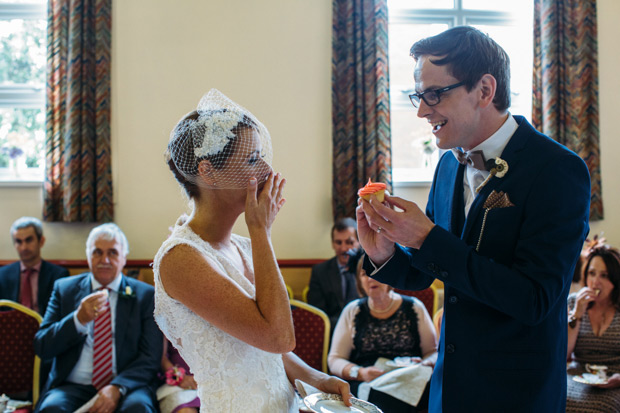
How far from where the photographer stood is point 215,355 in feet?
5.31

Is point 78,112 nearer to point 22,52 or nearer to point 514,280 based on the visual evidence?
point 22,52

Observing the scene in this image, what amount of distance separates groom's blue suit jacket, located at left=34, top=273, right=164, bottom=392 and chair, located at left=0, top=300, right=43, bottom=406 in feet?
0.62

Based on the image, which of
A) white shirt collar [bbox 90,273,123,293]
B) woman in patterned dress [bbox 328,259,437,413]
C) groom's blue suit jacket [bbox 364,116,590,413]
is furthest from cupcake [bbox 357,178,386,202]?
white shirt collar [bbox 90,273,123,293]

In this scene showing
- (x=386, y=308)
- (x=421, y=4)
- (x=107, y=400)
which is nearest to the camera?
(x=107, y=400)

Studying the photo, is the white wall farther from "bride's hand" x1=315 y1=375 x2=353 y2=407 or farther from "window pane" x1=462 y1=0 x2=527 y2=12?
"bride's hand" x1=315 y1=375 x2=353 y2=407

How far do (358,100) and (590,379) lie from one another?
116 inches

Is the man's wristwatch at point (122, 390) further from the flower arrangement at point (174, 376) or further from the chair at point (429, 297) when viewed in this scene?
the chair at point (429, 297)

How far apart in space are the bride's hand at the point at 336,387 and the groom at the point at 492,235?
0.25 m

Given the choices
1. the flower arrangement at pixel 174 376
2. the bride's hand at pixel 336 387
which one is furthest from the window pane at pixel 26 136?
the bride's hand at pixel 336 387

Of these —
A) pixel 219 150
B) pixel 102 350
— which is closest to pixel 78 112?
pixel 102 350

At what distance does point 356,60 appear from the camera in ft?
16.8

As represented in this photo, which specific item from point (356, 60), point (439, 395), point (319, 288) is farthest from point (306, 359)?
point (356, 60)

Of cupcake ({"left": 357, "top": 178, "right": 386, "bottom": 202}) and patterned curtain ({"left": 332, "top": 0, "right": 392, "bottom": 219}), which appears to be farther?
patterned curtain ({"left": 332, "top": 0, "right": 392, "bottom": 219})

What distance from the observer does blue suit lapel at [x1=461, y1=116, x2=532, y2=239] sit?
147 centimetres
